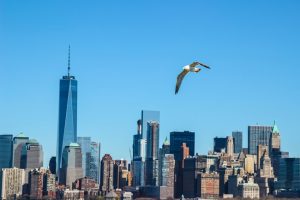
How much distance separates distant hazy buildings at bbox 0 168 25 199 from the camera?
170 metres

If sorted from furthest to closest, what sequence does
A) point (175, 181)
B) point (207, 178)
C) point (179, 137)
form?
point (179, 137)
point (175, 181)
point (207, 178)

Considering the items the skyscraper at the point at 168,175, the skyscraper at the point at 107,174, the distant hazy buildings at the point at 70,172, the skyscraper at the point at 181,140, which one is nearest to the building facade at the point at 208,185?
the skyscraper at the point at 168,175

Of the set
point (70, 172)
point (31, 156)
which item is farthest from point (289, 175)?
point (31, 156)

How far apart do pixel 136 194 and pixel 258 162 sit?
36.1 metres

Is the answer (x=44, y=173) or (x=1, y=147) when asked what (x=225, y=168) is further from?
(x=1, y=147)

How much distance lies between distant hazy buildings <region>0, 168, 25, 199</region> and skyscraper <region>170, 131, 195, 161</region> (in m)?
36.1

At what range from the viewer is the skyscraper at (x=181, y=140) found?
19238 centimetres

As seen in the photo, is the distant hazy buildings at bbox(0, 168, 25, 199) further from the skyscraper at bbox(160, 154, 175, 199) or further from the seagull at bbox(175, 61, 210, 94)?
the seagull at bbox(175, 61, 210, 94)

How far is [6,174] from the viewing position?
175375 mm

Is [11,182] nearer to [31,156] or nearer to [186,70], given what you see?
[31,156]

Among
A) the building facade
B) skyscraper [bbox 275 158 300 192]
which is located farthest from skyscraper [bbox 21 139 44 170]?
skyscraper [bbox 275 158 300 192]

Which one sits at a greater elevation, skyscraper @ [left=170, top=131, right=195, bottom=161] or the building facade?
skyscraper @ [left=170, top=131, right=195, bottom=161]

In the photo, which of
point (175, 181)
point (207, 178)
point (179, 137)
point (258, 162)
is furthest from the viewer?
point (179, 137)

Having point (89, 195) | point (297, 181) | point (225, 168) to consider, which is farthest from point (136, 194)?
point (297, 181)
